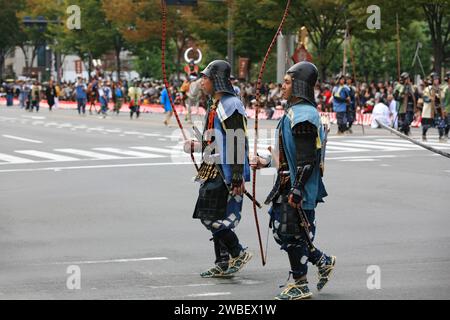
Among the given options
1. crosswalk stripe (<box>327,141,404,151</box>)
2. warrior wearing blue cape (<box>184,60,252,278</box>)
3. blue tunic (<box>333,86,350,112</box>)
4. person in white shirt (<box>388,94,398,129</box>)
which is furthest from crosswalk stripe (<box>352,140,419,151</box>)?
warrior wearing blue cape (<box>184,60,252,278</box>)

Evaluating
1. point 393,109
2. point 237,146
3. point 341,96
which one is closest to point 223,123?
point 237,146

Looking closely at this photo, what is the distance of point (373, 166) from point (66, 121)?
2311 cm

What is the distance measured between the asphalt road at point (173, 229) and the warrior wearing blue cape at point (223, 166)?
302 mm

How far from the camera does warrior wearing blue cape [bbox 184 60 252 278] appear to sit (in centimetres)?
902

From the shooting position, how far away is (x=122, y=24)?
2601 inches

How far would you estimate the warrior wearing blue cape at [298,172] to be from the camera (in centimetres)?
800

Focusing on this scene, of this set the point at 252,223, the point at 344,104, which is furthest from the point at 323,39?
the point at 252,223

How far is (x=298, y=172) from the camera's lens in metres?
7.98

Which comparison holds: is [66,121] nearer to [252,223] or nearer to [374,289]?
[252,223]

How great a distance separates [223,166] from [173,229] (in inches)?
133

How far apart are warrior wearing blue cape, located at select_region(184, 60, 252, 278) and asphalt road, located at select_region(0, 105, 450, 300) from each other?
30 centimetres

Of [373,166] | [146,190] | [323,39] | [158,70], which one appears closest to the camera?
[146,190]

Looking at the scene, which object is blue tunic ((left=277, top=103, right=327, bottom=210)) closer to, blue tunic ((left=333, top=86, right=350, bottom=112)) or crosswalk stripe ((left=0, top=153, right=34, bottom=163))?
crosswalk stripe ((left=0, top=153, right=34, bottom=163))
